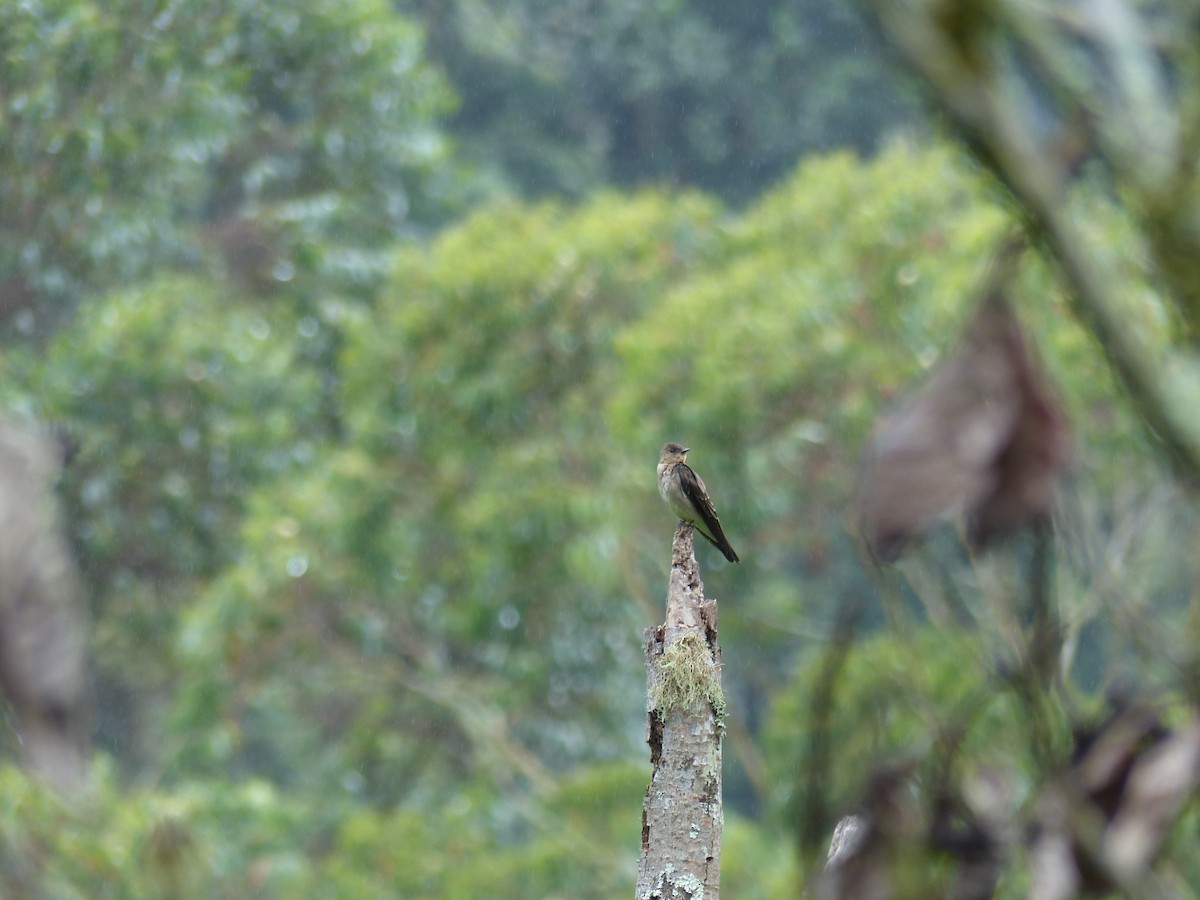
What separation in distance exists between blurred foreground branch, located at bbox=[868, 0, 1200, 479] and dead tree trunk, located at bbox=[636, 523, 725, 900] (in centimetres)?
196

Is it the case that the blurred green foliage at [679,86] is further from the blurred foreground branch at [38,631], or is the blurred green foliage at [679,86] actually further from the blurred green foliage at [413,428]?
the blurred foreground branch at [38,631]

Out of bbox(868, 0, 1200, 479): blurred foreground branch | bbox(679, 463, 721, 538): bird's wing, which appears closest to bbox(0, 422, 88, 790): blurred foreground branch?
Result: bbox(868, 0, 1200, 479): blurred foreground branch

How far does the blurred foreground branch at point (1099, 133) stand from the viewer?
3.53 feet

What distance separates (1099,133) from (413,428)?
10.5m

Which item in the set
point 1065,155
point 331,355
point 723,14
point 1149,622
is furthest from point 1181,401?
point 723,14

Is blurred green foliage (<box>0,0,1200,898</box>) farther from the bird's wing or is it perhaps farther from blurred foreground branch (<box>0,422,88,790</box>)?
blurred foreground branch (<box>0,422,88,790</box>)

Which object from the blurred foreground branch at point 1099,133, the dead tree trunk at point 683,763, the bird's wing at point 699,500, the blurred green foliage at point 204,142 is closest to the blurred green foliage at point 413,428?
the blurred green foliage at point 204,142

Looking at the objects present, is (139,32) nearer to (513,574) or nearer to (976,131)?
(513,574)

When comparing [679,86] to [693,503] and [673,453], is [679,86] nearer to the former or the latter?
[673,453]

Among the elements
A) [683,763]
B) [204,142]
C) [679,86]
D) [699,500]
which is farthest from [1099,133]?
[679,86]

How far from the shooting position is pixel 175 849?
171cm

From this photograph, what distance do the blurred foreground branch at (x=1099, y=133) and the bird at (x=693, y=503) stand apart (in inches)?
141

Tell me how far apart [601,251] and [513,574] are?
218cm

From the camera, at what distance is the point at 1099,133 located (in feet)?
3.89
